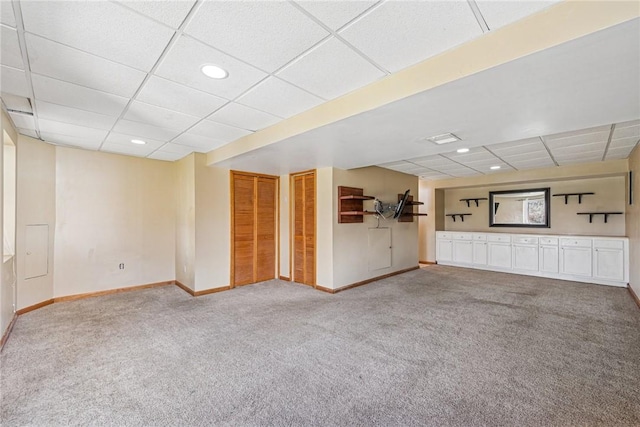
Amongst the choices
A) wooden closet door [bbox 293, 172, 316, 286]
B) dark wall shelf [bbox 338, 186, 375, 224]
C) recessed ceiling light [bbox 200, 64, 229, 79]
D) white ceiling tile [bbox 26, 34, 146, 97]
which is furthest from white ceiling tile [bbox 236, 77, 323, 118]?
wooden closet door [bbox 293, 172, 316, 286]

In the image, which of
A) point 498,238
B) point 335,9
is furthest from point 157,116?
point 498,238

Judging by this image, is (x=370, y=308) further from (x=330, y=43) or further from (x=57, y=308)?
(x=57, y=308)

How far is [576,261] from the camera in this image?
19.2 ft

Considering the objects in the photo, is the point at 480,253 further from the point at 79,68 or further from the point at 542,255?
the point at 79,68

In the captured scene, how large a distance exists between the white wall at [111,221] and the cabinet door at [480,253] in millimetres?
7143

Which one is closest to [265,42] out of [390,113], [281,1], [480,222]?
[281,1]

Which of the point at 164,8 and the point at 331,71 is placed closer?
the point at 164,8

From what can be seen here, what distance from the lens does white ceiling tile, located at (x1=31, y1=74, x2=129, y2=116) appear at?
2.47 m

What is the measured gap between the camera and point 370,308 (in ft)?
13.7

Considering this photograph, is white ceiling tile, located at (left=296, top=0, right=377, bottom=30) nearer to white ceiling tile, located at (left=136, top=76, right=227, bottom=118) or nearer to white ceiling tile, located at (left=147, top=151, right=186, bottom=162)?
white ceiling tile, located at (left=136, top=76, right=227, bottom=118)

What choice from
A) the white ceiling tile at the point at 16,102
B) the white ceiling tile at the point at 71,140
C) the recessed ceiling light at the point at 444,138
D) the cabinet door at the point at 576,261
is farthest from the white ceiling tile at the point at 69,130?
the cabinet door at the point at 576,261

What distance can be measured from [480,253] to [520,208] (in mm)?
1488

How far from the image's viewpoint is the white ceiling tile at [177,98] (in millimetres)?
2502

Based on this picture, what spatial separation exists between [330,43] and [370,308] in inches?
136
